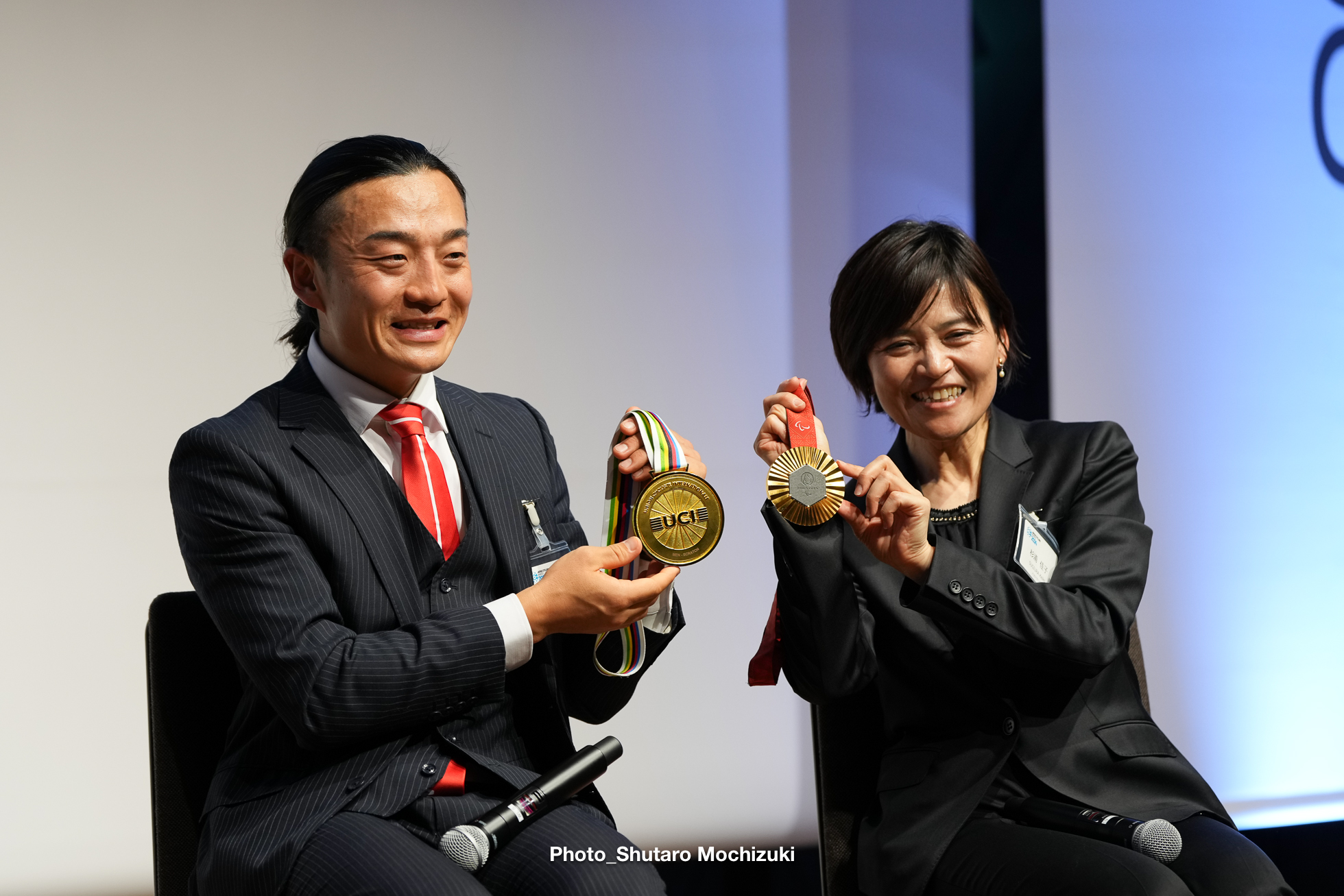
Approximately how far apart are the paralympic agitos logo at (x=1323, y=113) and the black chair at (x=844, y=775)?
269 centimetres

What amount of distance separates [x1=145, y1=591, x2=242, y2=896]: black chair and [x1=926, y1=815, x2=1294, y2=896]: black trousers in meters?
1.25

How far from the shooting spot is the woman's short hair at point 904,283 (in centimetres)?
216

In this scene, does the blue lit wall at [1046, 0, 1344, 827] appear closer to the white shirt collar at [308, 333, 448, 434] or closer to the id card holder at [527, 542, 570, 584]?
the id card holder at [527, 542, 570, 584]

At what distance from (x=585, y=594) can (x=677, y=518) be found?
19cm

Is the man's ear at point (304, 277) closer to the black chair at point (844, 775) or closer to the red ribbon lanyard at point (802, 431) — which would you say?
the red ribbon lanyard at point (802, 431)

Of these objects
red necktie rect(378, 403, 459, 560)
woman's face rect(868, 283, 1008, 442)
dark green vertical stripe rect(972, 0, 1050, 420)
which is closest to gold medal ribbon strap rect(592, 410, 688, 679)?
red necktie rect(378, 403, 459, 560)

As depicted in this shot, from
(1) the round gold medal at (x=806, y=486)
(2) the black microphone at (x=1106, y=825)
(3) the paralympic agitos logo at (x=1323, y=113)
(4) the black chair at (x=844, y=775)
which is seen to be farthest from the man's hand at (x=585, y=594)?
(3) the paralympic agitos logo at (x=1323, y=113)

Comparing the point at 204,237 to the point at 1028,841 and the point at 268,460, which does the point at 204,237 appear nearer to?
the point at 268,460

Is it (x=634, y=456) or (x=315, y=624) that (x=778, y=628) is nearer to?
(x=634, y=456)

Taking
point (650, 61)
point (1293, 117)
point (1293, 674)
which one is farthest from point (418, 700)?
point (1293, 117)

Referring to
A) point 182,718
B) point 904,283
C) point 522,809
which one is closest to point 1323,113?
point 904,283

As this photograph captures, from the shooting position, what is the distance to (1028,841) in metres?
1.85

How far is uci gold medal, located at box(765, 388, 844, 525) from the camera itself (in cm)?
193

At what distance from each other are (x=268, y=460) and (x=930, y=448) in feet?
4.10
